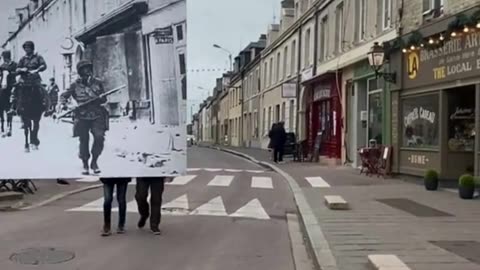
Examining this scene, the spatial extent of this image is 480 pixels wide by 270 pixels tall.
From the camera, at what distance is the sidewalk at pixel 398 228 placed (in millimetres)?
7129

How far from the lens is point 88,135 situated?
6.41m

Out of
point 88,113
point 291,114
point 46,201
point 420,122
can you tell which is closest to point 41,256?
point 88,113

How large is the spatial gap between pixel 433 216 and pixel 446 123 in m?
4.99

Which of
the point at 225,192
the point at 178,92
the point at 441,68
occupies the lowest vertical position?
the point at 225,192

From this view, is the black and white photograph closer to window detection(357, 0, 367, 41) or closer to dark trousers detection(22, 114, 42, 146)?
dark trousers detection(22, 114, 42, 146)

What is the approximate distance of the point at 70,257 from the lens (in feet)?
24.7

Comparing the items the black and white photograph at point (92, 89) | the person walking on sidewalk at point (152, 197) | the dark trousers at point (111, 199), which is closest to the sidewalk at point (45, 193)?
the dark trousers at point (111, 199)

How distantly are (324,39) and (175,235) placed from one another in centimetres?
1954

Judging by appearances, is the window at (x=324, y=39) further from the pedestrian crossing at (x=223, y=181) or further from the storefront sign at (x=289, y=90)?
the pedestrian crossing at (x=223, y=181)

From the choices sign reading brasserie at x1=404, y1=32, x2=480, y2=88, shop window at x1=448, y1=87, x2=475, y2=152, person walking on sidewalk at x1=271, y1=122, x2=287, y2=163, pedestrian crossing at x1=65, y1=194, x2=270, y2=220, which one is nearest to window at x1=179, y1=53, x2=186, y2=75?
pedestrian crossing at x1=65, y1=194, x2=270, y2=220

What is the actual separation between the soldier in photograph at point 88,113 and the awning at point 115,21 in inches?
10.4

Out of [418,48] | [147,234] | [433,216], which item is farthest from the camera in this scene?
[418,48]

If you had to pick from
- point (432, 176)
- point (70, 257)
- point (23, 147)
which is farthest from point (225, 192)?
point (23, 147)

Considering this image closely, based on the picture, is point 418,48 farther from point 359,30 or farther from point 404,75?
point 359,30
